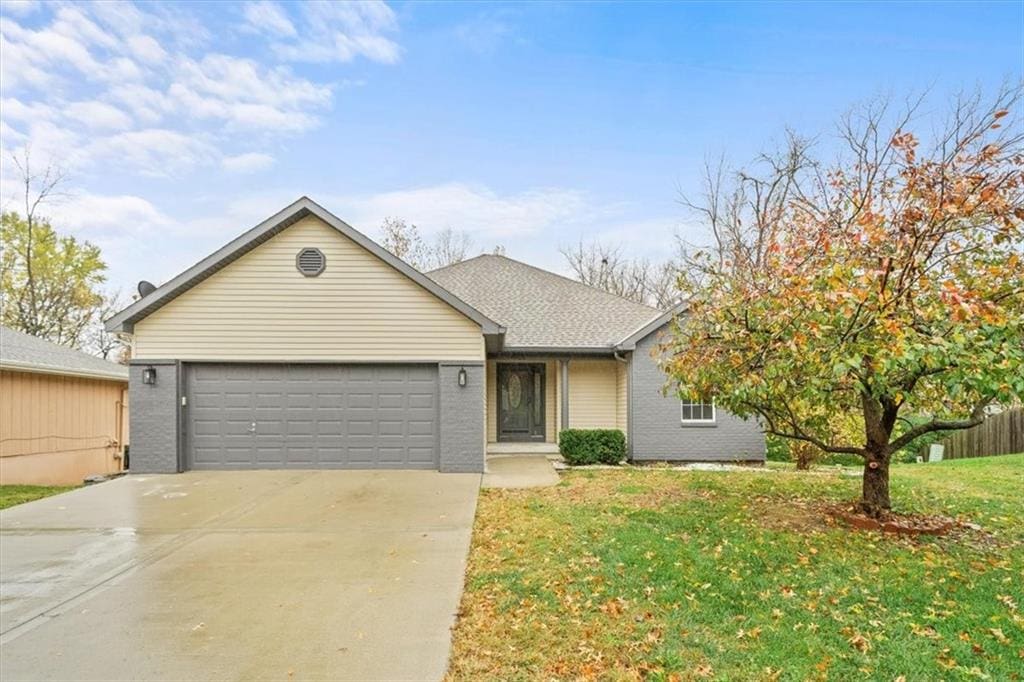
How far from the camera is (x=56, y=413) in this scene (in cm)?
1359

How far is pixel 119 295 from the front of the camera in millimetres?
30391

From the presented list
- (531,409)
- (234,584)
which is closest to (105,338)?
(531,409)

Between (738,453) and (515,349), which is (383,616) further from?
(738,453)

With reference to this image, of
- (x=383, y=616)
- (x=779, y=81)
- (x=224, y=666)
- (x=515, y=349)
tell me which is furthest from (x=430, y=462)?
(x=779, y=81)

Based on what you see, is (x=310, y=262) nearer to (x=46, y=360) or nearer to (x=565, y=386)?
(x=565, y=386)

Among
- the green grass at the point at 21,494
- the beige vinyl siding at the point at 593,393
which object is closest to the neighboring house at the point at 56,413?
the green grass at the point at 21,494

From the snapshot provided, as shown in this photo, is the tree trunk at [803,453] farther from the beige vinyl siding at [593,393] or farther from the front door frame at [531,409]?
the front door frame at [531,409]

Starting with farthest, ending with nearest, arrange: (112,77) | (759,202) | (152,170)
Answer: (759,202) < (152,170) < (112,77)

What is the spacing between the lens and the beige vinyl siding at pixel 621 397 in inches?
519

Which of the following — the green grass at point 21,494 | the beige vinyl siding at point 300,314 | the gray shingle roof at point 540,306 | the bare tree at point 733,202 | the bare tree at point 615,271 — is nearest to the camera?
the green grass at point 21,494

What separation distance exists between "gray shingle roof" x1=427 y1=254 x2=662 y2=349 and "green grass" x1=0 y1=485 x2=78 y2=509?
9543 mm

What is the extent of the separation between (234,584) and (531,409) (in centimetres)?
1021

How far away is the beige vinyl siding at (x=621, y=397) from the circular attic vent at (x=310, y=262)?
24.3 feet

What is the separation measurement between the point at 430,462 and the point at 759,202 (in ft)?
50.8
